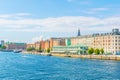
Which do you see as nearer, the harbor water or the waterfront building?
the harbor water

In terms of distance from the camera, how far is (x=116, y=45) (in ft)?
513

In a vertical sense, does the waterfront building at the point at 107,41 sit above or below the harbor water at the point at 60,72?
above

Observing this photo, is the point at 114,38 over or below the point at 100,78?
over

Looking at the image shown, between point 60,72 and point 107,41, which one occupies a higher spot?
point 107,41

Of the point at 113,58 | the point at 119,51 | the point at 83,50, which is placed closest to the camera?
the point at 113,58

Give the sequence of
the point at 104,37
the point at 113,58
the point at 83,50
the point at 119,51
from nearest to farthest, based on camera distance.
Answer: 1. the point at 113,58
2. the point at 119,51
3. the point at 104,37
4. the point at 83,50

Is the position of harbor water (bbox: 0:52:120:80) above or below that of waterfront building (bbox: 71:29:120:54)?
below

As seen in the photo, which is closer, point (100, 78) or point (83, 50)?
point (100, 78)

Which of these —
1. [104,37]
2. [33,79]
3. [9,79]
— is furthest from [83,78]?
[104,37]

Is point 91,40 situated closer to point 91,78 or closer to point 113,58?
point 113,58

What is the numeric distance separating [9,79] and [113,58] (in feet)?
255

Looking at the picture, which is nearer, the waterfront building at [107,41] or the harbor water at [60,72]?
the harbor water at [60,72]

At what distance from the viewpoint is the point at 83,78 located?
55.5 meters

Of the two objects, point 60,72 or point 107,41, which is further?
point 107,41
